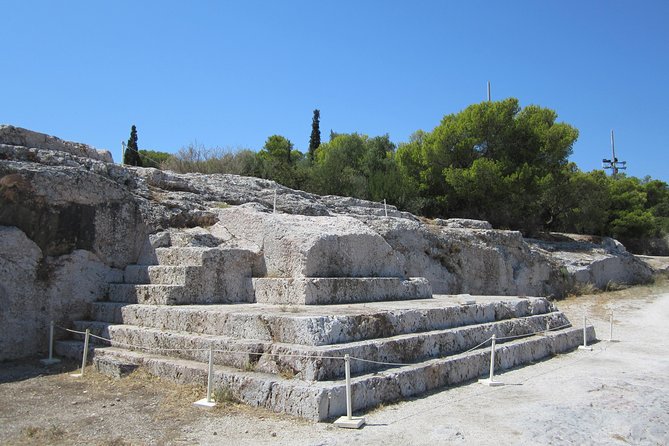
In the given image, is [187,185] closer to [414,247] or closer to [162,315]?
[162,315]

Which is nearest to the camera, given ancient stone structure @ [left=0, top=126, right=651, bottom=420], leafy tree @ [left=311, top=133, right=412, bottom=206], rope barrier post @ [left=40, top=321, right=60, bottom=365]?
ancient stone structure @ [left=0, top=126, right=651, bottom=420]

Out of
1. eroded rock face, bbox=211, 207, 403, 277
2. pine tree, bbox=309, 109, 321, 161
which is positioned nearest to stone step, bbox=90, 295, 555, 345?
eroded rock face, bbox=211, 207, 403, 277

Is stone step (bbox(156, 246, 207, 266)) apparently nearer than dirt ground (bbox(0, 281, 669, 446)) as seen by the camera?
No

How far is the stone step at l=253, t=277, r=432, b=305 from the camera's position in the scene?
6.88 metres

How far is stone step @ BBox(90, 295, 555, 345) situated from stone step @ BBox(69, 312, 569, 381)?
11 cm

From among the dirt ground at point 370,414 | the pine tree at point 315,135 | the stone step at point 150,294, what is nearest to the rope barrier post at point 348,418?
the dirt ground at point 370,414

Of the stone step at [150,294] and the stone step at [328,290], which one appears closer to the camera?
the stone step at [328,290]

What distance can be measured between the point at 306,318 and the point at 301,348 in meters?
0.33

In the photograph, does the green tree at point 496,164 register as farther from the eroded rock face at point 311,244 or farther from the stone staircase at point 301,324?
the eroded rock face at point 311,244

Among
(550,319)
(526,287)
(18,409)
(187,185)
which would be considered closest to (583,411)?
(550,319)

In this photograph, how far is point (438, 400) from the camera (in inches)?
213

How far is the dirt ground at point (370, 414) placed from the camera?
14.2ft

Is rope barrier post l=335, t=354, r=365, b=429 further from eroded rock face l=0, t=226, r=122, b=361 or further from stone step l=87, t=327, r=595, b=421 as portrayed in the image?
eroded rock face l=0, t=226, r=122, b=361

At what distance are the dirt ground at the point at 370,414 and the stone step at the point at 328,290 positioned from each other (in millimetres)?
1890
